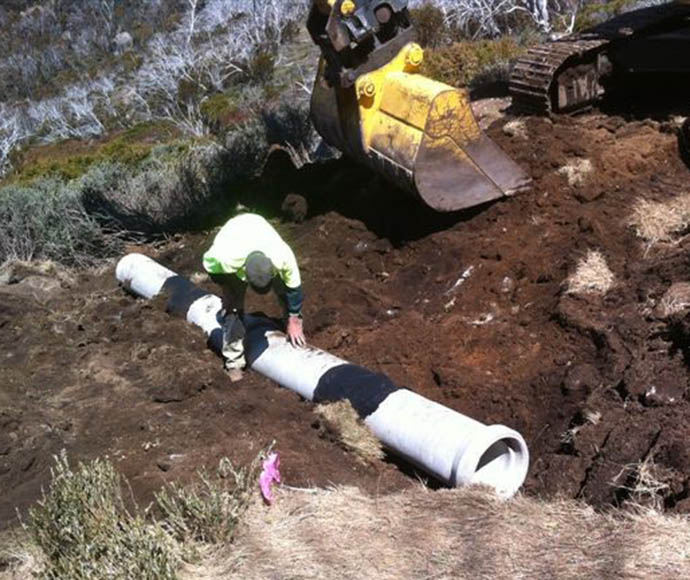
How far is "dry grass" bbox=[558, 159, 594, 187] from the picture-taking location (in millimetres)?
8531

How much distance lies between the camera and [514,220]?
8477mm

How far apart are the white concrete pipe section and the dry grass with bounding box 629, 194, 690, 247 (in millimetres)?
2608

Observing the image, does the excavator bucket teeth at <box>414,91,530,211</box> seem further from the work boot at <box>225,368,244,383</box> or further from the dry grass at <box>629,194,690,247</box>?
the work boot at <box>225,368,244,383</box>

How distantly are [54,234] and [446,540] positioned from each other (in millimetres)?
8174

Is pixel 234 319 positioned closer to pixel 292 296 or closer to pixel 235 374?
pixel 235 374

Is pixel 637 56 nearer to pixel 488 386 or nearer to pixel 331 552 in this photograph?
pixel 488 386

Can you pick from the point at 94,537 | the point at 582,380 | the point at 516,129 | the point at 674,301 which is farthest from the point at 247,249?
the point at 516,129

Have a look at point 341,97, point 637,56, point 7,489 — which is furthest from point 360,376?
point 637,56

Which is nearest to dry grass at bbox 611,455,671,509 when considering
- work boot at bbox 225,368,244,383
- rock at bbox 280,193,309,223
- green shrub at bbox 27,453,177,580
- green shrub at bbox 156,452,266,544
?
green shrub at bbox 156,452,266,544

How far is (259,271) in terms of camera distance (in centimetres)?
645

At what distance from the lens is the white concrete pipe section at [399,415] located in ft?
17.7

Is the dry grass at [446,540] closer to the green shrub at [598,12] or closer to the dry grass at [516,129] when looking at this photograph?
the dry grass at [516,129]

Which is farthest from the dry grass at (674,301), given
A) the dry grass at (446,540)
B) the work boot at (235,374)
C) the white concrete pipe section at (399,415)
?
the work boot at (235,374)

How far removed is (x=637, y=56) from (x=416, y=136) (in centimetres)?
285
